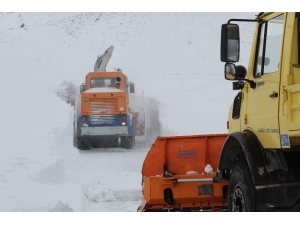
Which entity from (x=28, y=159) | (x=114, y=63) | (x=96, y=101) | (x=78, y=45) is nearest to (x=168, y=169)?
(x=28, y=159)

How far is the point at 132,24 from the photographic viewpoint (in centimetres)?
5084

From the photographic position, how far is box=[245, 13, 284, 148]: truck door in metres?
5.37

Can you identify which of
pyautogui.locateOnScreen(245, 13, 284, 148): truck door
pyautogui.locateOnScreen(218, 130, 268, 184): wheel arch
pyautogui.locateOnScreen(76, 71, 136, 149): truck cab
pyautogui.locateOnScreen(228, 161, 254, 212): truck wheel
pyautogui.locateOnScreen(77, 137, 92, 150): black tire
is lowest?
pyautogui.locateOnScreen(77, 137, 92, 150): black tire

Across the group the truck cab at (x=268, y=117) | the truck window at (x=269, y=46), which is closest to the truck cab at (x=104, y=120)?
the truck cab at (x=268, y=117)

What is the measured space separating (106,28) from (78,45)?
4.08m

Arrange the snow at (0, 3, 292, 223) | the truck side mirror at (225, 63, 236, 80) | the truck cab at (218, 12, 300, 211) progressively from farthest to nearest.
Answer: the snow at (0, 3, 292, 223), the truck side mirror at (225, 63, 236, 80), the truck cab at (218, 12, 300, 211)

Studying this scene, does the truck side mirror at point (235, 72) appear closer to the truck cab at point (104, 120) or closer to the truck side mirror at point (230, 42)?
the truck side mirror at point (230, 42)

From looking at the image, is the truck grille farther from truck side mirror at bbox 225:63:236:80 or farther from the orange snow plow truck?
truck side mirror at bbox 225:63:236:80

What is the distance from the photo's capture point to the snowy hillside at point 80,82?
1015 cm

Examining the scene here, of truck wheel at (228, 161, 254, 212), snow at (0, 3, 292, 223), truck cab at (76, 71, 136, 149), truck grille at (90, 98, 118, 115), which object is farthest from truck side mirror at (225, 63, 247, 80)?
truck grille at (90, 98, 118, 115)

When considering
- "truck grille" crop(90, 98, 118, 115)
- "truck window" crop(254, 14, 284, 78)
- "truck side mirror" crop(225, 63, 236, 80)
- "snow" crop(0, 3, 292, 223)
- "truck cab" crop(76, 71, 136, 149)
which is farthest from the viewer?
"truck grille" crop(90, 98, 118, 115)

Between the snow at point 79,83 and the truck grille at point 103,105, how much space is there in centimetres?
127

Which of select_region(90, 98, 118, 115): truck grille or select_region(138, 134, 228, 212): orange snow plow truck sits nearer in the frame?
select_region(138, 134, 228, 212): orange snow plow truck

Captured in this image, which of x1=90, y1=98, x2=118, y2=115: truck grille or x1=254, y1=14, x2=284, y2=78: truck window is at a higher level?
x1=254, y1=14, x2=284, y2=78: truck window
